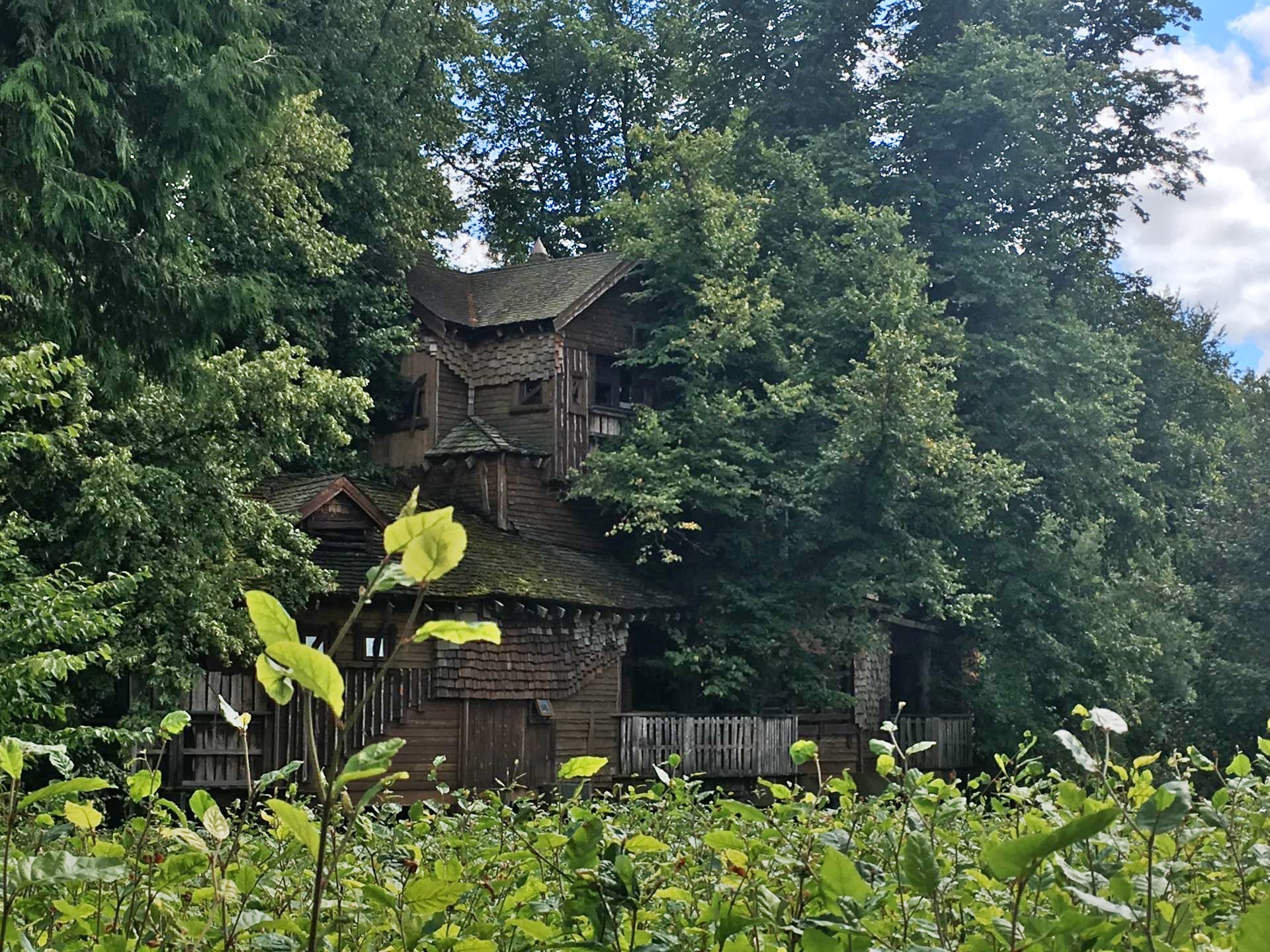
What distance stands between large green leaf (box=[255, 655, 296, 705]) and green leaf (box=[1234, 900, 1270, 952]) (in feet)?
3.63

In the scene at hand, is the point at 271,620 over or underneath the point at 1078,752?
over

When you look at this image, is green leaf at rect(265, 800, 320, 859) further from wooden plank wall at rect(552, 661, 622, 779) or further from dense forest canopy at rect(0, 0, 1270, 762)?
wooden plank wall at rect(552, 661, 622, 779)

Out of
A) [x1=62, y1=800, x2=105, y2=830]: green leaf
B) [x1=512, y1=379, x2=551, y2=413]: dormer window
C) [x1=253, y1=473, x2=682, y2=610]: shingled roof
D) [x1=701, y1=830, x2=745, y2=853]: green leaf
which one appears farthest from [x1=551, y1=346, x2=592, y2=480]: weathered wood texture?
[x1=62, y1=800, x2=105, y2=830]: green leaf

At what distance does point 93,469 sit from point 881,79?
899 inches

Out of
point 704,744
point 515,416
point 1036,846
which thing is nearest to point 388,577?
point 1036,846

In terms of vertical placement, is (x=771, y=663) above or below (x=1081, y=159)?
below

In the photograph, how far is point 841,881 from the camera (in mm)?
2154

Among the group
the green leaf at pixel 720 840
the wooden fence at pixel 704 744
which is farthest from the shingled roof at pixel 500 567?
the green leaf at pixel 720 840

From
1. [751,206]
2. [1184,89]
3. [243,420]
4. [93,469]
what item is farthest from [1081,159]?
[93,469]

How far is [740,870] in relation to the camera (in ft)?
9.73

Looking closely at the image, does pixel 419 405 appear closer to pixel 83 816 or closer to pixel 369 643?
pixel 369 643

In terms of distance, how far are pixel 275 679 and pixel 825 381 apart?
27.6 metres

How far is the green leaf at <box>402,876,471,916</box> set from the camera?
241 cm

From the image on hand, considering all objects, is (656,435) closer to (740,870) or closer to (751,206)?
(751,206)
